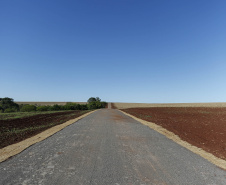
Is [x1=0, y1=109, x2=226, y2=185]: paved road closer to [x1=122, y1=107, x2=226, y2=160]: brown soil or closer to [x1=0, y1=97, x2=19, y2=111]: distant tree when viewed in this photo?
[x1=122, y1=107, x2=226, y2=160]: brown soil

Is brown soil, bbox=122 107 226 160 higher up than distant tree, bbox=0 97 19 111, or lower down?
lower down

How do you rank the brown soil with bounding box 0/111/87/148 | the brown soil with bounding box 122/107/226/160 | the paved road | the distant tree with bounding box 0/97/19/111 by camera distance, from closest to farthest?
the paved road < the brown soil with bounding box 122/107/226/160 < the brown soil with bounding box 0/111/87/148 < the distant tree with bounding box 0/97/19/111

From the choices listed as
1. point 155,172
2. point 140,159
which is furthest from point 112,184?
point 140,159

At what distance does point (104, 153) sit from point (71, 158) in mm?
1278

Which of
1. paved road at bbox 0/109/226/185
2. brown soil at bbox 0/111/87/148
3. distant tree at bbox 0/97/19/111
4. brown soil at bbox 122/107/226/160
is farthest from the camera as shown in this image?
distant tree at bbox 0/97/19/111

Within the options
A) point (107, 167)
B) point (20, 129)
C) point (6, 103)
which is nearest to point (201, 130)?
point (107, 167)

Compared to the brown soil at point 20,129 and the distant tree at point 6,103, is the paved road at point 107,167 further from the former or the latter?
the distant tree at point 6,103

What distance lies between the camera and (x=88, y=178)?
12.3 ft

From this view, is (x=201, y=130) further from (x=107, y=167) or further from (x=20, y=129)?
(x=20, y=129)

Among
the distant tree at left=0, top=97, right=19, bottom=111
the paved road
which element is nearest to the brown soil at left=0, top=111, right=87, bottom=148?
the paved road

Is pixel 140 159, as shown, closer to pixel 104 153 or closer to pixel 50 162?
pixel 104 153

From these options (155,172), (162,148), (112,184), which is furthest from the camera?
(162,148)

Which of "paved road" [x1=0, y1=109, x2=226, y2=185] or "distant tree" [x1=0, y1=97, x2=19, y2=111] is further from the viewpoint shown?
"distant tree" [x1=0, y1=97, x2=19, y2=111]

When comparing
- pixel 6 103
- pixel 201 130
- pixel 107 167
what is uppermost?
pixel 6 103
